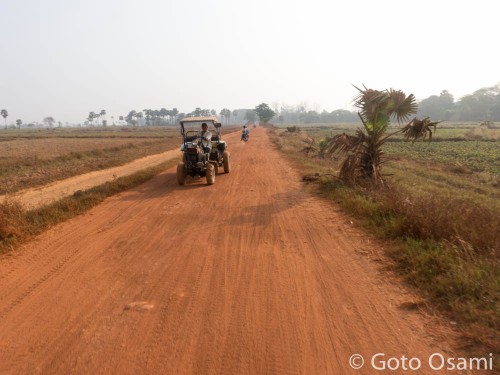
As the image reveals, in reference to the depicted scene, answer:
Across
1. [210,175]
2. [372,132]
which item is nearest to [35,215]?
[210,175]

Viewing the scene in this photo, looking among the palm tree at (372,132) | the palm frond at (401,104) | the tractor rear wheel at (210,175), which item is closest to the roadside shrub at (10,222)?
the tractor rear wheel at (210,175)

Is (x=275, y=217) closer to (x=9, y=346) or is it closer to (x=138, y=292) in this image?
(x=138, y=292)

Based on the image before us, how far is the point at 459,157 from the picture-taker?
25.6 meters

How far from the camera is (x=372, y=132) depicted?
10172 millimetres

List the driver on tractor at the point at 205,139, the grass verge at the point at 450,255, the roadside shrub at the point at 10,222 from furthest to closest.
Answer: the driver on tractor at the point at 205,139 < the roadside shrub at the point at 10,222 < the grass verge at the point at 450,255

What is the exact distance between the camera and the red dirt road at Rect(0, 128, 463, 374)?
324 cm

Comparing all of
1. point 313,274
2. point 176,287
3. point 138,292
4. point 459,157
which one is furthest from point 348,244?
point 459,157

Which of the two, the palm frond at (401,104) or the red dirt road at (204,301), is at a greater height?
the palm frond at (401,104)

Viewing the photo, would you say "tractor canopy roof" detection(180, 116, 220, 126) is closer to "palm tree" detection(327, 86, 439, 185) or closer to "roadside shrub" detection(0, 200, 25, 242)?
"palm tree" detection(327, 86, 439, 185)

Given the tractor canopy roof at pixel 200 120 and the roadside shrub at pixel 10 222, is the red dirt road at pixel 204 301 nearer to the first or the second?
the roadside shrub at pixel 10 222

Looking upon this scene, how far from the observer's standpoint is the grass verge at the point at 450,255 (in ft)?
11.6

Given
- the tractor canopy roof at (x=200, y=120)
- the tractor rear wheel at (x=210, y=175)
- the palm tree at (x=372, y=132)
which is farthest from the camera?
the tractor canopy roof at (x=200, y=120)

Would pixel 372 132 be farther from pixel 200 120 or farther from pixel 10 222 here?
pixel 10 222

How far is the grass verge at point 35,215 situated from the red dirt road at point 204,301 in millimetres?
349
